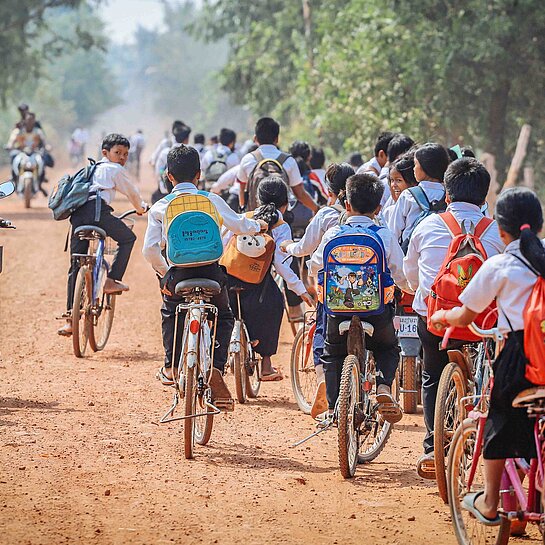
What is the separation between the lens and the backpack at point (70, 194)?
11.3 meters

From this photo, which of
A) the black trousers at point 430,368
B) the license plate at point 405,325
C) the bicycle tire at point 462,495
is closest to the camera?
the bicycle tire at point 462,495

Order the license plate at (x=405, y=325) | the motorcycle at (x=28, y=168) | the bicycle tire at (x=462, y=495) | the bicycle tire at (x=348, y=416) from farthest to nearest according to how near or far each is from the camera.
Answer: the motorcycle at (x=28, y=168) → the license plate at (x=405, y=325) → the bicycle tire at (x=348, y=416) → the bicycle tire at (x=462, y=495)

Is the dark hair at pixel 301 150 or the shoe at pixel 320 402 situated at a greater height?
the dark hair at pixel 301 150

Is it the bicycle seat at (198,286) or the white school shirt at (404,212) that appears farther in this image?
the white school shirt at (404,212)

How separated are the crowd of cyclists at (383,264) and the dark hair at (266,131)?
1686 millimetres

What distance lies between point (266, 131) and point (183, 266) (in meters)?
5.05

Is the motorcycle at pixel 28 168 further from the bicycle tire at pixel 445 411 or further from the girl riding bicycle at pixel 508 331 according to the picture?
the girl riding bicycle at pixel 508 331

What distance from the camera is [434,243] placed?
272 inches

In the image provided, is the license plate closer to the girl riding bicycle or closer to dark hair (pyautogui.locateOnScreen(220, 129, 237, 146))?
the girl riding bicycle

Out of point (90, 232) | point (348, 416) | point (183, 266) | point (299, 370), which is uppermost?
point (90, 232)

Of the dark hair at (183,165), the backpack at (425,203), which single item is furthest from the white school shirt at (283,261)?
the backpack at (425,203)

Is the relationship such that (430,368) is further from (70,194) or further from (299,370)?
(70,194)

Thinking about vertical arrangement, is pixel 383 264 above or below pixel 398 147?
below

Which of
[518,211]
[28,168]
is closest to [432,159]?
[518,211]
